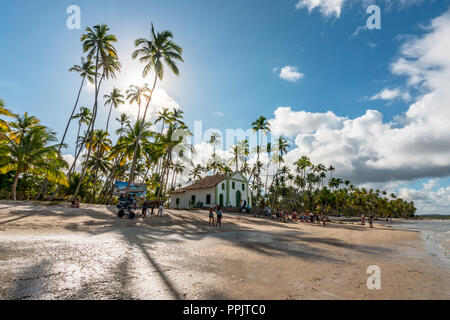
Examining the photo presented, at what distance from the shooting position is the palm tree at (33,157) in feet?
66.3

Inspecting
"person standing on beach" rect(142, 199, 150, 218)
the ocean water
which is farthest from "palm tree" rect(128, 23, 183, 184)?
the ocean water

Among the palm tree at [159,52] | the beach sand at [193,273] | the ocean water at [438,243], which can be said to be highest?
the palm tree at [159,52]

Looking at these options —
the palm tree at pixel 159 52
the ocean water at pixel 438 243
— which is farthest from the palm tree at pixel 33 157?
the ocean water at pixel 438 243

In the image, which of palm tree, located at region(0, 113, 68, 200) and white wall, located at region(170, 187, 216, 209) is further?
white wall, located at region(170, 187, 216, 209)

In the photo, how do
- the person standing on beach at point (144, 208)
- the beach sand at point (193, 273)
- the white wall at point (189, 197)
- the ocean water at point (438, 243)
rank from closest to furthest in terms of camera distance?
1. the beach sand at point (193, 273)
2. the ocean water at point (438, 243)
3. the person standing on beach at point (144, 208)
4. the white wall at point (189, 197)

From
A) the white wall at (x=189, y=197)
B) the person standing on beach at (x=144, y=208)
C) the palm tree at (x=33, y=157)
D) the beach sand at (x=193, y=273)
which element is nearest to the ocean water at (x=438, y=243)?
the beach sand at (x=193, y=273)

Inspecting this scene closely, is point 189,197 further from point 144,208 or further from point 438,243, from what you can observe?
point 438,243

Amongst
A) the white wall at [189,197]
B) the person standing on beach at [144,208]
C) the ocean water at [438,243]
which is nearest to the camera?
the ocean water at [438,243]

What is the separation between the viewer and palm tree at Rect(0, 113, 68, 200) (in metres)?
20.2

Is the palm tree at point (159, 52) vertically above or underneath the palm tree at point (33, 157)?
above

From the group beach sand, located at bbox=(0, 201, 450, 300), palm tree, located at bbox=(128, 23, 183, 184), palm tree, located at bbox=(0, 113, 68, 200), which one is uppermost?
palm tree, located at bbox=(128, 23, 183, 184)

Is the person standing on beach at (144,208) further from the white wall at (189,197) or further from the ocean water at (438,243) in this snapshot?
the ocean water at (438,243)

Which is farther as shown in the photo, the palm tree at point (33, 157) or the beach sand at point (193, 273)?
the palm tree at point (33, 157)

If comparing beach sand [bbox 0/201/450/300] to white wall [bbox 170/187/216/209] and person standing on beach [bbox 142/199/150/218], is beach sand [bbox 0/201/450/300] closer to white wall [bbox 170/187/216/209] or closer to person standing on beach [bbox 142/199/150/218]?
person standing on beach [bbox 142/199/150/218]
